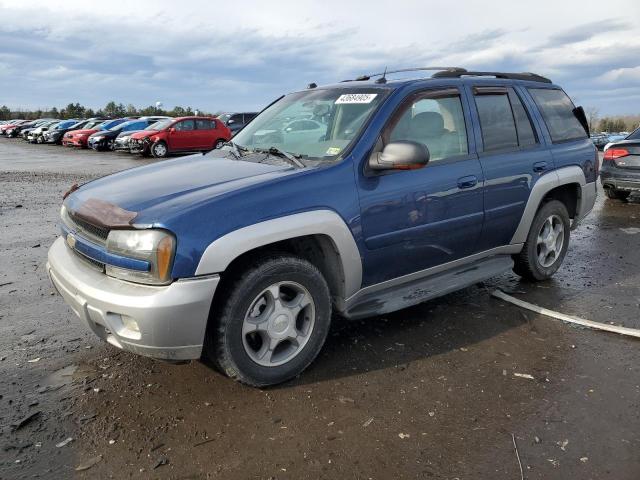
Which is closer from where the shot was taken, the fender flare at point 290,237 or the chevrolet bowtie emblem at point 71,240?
the fender flare at point 290,237

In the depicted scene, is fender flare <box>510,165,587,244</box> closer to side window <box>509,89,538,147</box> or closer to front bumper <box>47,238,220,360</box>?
side window <box>509,89,538,147</box>

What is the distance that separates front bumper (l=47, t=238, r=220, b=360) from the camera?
107 inches

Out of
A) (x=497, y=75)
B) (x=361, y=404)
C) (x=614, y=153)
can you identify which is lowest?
(x=361, y=404)

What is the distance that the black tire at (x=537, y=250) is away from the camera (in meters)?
4.87

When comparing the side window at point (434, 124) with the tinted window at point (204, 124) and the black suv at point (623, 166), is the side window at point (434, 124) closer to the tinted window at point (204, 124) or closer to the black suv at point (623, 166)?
the black suv at point (623, 166)

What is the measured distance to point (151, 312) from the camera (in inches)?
106

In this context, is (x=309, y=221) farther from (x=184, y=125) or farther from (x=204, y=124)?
(x=204, y=124)

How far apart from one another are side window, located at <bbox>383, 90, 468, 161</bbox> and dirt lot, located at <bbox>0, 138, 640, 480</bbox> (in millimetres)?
1379

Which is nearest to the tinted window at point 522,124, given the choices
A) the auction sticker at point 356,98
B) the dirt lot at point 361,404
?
the dirt lot at point 361,404

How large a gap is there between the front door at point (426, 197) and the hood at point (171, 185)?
673 mm

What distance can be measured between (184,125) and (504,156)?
18807 millimetres

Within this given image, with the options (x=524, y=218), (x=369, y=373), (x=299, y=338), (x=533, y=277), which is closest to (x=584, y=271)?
(x=533, y=277)

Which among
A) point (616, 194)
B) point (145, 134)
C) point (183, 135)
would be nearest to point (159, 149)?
point (145, 134)

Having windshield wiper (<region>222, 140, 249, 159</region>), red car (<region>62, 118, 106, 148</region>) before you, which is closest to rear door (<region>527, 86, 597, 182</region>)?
windshield wiper (<region>222, 140, 249, 159</region>)
